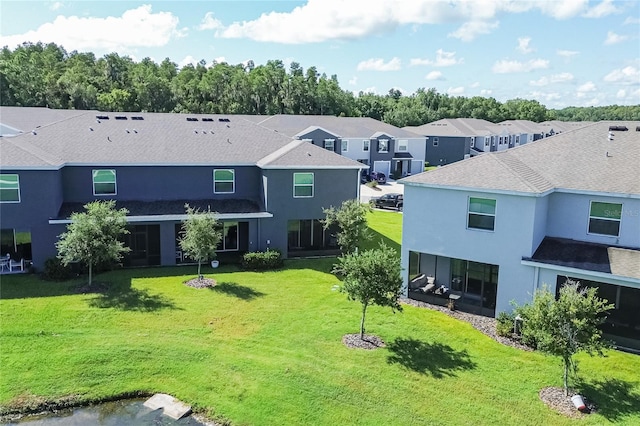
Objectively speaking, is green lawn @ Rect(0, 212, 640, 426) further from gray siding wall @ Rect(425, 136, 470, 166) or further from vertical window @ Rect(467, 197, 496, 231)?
gray siding wall @ Rect(425, 136, 470, 166)

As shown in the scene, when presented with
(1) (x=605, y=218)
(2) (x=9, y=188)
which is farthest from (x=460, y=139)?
(2) (x=9, y=188)

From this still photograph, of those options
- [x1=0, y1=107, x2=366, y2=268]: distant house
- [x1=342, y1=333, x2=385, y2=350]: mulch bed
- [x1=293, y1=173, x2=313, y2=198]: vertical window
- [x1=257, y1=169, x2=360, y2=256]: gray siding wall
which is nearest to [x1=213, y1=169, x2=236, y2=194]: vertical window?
[x1=0, y1=107, x2=366, y2=268]: distant house

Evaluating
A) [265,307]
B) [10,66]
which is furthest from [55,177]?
[10,66]

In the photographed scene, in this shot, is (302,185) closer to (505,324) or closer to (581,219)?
(505,324)

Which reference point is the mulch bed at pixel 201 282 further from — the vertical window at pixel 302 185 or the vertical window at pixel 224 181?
the vertical window at pixel 302 185

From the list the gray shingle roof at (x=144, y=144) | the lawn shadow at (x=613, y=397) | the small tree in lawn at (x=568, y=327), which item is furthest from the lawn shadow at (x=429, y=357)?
the gray shingle roof at (x=144, y=144)
